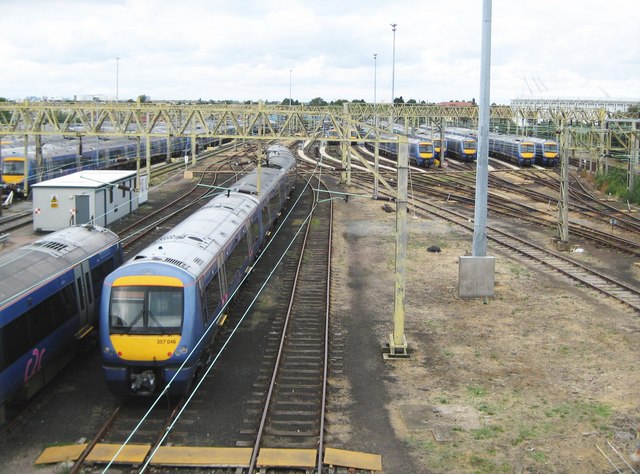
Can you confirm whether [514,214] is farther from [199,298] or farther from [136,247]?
[199,298]

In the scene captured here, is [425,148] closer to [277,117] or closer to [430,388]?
[277,117]

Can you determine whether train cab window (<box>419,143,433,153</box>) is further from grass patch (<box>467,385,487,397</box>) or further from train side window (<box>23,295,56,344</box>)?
train side window (<box>23,295,56,344</box>)

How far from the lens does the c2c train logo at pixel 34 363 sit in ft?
38.4

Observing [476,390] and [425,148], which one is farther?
[425,148]

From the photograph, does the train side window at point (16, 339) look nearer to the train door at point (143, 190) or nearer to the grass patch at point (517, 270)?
the grass patch at point (517, 270)

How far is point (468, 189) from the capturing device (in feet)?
144

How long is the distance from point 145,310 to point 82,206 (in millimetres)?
18171

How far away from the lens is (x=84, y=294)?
14469mm

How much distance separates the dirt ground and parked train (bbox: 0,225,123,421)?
5540 millimetres

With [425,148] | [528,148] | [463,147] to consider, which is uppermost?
[463,147]

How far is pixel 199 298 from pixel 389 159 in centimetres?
5521

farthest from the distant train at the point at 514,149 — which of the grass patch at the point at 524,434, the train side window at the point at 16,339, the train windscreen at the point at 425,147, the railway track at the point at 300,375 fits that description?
the train side window at the point at 16,339

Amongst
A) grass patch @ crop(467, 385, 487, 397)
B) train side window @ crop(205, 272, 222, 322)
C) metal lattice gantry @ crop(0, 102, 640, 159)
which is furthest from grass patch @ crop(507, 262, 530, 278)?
train side window @ crop(205, 272, 222, 322)

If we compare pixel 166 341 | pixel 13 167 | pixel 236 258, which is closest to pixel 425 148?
pixel 13 167
